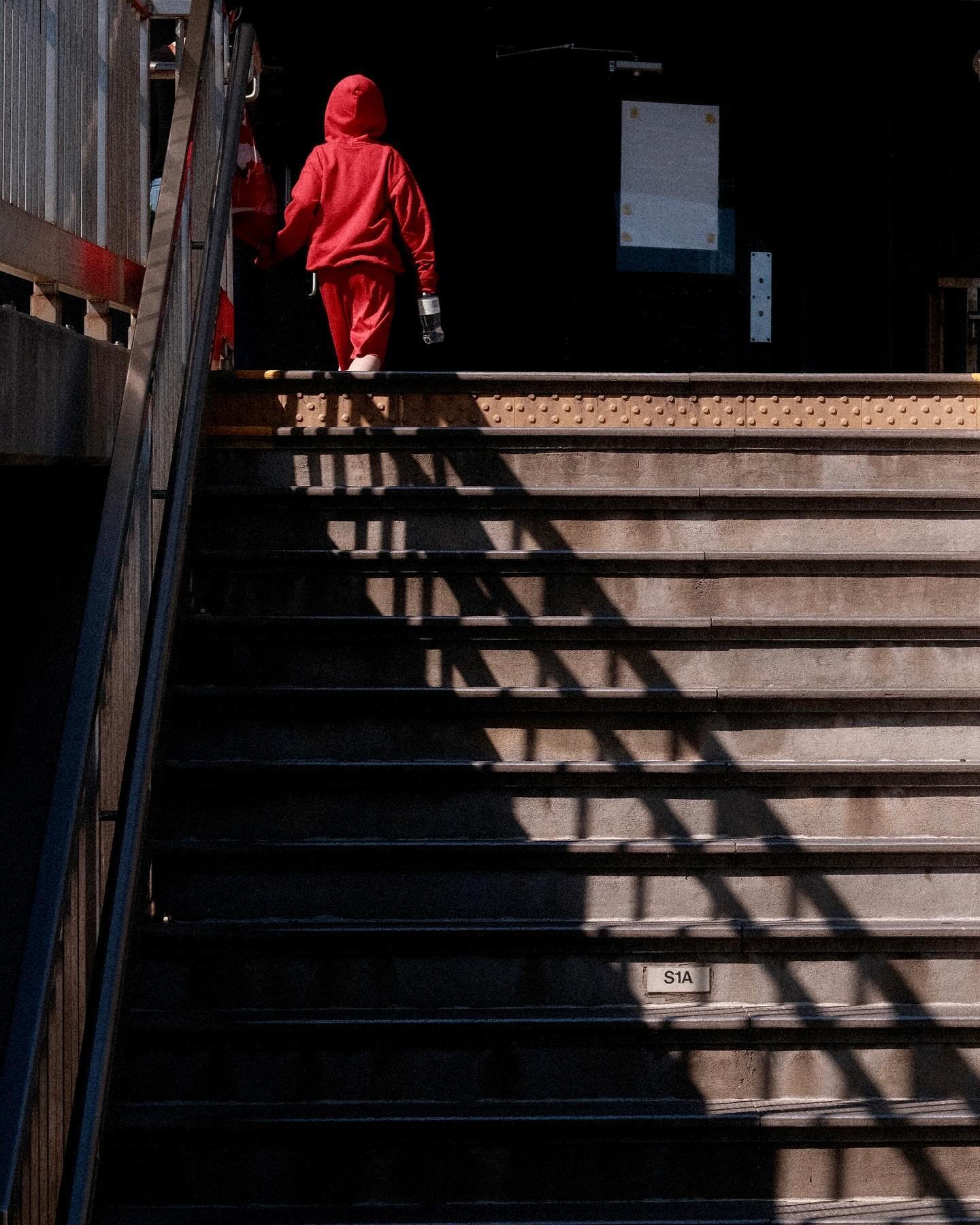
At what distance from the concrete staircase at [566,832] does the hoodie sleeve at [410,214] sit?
119 cm

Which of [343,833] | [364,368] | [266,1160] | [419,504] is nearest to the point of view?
[266,1160]

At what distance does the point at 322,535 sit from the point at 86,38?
160 centimetres

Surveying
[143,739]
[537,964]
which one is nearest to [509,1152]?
[537,964]

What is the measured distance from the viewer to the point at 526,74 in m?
7.27

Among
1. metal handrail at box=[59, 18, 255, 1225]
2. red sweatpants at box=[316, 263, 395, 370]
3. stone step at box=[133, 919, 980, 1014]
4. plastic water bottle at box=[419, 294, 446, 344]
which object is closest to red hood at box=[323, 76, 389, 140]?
red sweatpants at box=[316, 263, 395, 370]

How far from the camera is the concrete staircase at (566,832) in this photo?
3004 mm

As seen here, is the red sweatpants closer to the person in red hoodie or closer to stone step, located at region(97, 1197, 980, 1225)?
the person in red hoodie

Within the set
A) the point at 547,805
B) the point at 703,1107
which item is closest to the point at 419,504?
the point at 547,805

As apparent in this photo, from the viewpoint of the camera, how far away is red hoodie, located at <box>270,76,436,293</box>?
17.3ft

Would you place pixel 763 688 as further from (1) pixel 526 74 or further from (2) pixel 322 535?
(1) pixel 526 74

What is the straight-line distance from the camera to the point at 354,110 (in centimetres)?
539

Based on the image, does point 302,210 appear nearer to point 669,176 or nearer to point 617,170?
point 617,170

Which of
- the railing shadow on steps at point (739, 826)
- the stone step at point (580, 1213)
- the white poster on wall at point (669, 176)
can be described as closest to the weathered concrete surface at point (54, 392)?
the railing shadow on steps at point (739, 826)

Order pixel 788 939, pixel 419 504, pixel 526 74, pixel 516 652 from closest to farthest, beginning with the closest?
pixel 788 939 < pixel 516 652 < pixel 419 504 < pixel 526 74
